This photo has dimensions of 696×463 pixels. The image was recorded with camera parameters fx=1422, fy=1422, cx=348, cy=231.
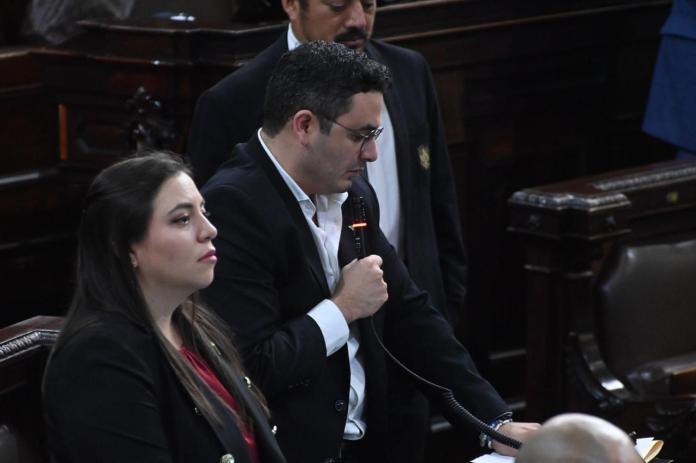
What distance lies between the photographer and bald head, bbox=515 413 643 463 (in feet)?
4.83

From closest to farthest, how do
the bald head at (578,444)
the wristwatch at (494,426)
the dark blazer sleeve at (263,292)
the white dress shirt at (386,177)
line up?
the bald head at (578,444), the dark blazer sleeve at (263,292), the wristwatch at (494,426), the white dress shirt at (386,177)

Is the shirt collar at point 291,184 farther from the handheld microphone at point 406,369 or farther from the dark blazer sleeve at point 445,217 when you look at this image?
the dark blazer sleeve at point 445,217

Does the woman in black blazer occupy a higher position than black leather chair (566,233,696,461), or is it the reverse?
the woman in black blazer

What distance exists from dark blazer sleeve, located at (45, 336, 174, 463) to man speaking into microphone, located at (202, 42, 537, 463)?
416 mm

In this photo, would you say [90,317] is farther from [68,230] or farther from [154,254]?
[68,230]

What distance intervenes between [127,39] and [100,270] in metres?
2.12

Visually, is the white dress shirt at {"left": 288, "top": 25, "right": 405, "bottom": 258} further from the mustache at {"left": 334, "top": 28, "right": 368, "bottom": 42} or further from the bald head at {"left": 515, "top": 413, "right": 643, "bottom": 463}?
the bald head at {"left": 515, "top": 413, "right": 643, "bottom": 463}

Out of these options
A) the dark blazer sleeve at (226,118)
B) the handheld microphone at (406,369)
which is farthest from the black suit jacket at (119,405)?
the dark blazer sleeve at (226,118)

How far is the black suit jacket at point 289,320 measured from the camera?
2500 mm

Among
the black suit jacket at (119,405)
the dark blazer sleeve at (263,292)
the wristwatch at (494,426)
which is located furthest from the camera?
the wristwatch at (494,426)

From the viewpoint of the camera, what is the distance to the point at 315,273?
2607 millimetres

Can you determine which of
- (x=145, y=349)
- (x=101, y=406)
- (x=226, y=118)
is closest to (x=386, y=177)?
(x=226, y=118)

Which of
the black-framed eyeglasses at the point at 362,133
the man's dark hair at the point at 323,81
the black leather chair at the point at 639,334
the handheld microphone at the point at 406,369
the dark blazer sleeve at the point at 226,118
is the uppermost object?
the man's dark hair at the point at 323,81

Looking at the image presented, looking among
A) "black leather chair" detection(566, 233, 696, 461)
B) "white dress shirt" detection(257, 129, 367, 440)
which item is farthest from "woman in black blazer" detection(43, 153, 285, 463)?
"black leather chair" detection(566, 233, 696, 461)
